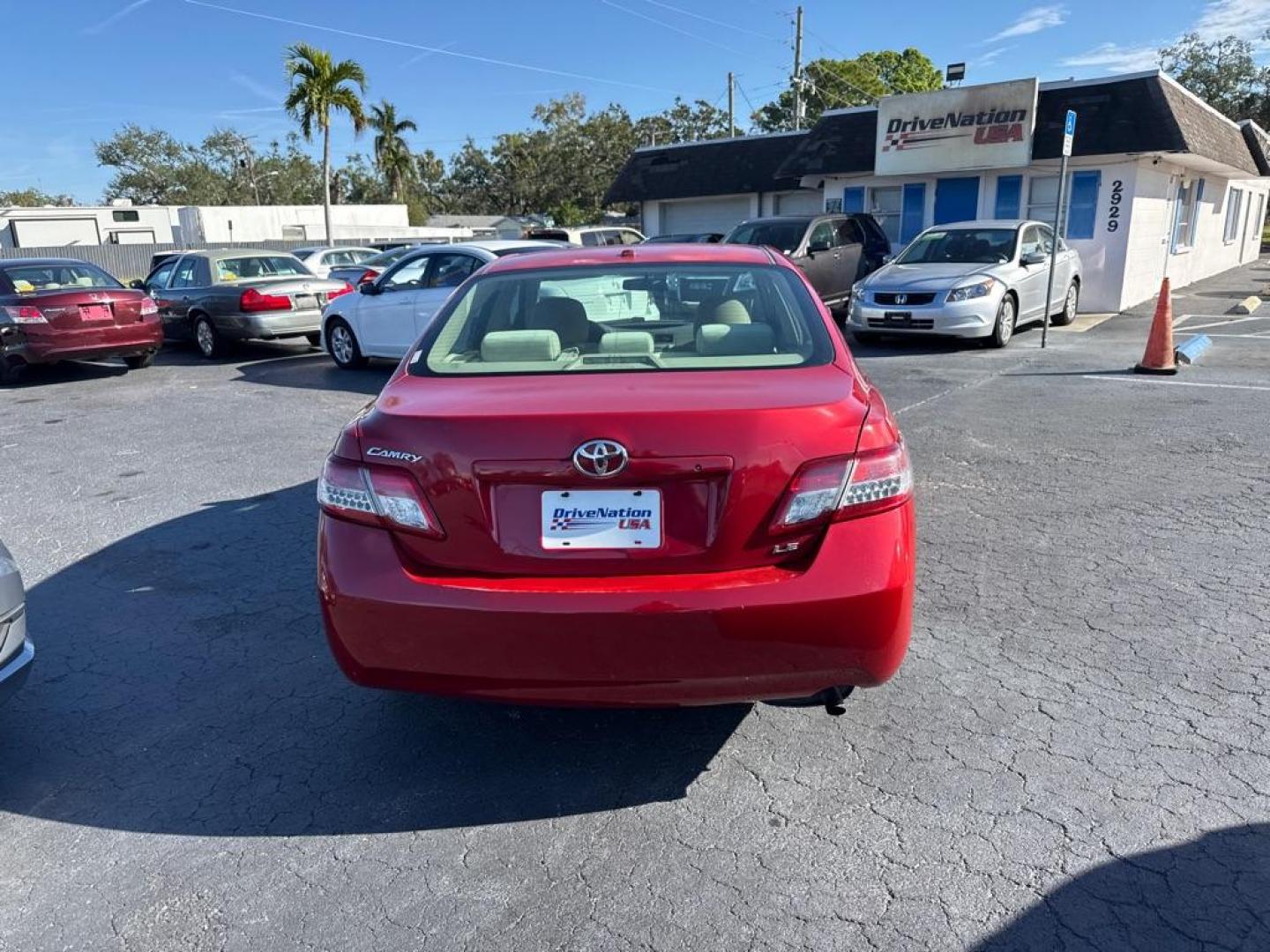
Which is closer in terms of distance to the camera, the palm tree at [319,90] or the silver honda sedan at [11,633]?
the silver honda sedan at [11,633]

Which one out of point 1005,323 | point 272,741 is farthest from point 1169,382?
point 272,741

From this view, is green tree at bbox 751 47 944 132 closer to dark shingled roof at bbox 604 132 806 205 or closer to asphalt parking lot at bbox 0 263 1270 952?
dark shingled roof at bbox 604 132 806 205

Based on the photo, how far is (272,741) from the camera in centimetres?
316

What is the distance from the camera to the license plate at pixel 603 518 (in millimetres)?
2465

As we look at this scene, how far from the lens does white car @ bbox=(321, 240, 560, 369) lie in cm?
1025

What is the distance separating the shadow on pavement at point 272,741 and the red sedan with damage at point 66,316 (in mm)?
8055

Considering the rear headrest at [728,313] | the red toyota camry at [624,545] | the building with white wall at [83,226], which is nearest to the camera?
the red toyota camry at [624,545]

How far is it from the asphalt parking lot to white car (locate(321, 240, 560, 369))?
5.59m

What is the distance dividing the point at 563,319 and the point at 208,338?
11318 mm

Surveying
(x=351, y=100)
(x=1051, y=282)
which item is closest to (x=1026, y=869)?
(x=1051, y=282)

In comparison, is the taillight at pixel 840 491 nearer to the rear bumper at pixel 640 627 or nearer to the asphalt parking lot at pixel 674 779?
the rear bumper at pixel 640 627

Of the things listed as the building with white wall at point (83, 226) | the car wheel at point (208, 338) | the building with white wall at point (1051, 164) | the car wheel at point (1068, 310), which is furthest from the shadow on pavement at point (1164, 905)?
the building with white wall at point (83, 226)

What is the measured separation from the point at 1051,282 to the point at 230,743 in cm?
1159

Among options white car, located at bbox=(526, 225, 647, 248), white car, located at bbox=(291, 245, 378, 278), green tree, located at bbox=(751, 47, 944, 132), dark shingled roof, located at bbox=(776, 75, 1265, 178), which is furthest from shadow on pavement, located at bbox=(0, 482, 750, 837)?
green tree, located at bbox=(751, 47, 944, 132)
